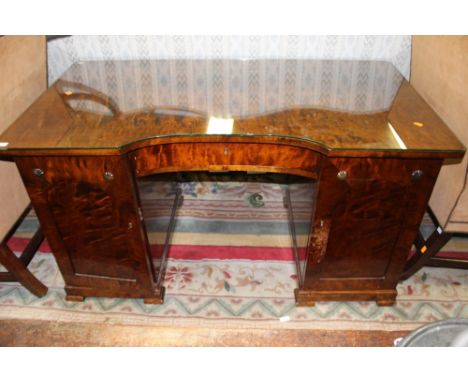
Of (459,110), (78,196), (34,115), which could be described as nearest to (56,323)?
(78,196)

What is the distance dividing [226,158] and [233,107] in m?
0.20

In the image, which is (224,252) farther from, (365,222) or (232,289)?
(365,222)

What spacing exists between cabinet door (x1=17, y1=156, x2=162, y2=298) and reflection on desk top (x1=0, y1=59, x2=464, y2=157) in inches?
3.4

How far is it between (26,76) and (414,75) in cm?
157

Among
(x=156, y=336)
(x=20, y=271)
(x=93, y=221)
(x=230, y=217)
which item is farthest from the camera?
(x=230, y=217)

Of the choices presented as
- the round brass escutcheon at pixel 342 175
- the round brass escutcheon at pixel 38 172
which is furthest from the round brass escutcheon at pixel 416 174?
the round brass escutcheon at pixel 38 172

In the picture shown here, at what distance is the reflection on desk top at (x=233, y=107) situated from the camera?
1126 mm

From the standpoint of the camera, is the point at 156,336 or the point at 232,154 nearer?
the point at 156,336

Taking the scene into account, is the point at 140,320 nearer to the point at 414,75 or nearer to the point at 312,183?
the point at 312,183

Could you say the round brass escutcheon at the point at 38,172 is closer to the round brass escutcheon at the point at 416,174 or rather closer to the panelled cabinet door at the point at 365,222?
the panelled cabinet door at the point at 365,222

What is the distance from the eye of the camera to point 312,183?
1.33 meters

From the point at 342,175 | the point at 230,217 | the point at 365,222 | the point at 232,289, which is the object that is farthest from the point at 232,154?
the point at 230,217

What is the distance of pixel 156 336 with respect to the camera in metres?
0.98

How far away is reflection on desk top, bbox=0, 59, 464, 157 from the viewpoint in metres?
1.13
